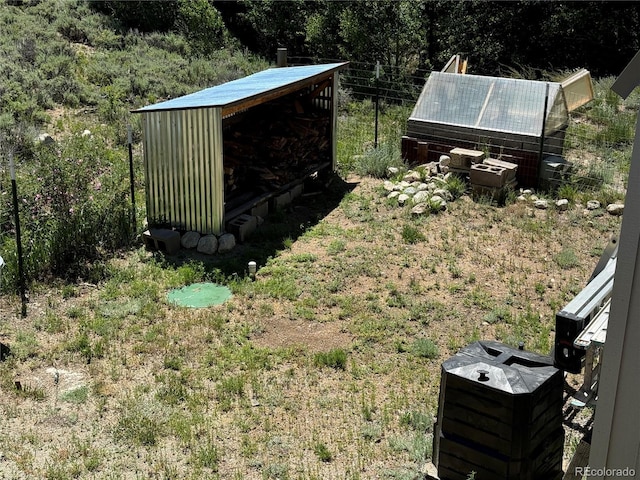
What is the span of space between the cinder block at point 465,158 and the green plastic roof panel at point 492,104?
75 cm

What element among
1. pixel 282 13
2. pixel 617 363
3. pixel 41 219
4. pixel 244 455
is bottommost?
pixel 244 455

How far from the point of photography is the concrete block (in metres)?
12.6

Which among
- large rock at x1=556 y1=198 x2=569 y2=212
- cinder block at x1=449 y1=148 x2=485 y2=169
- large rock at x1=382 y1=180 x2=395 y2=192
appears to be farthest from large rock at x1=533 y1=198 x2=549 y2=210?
large rock at x1=382 y1=180 x2=395 y2=192

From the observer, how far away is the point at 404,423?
296 inches

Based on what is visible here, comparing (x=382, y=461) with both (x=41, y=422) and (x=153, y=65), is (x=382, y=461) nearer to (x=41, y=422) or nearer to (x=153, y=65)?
(x=41, y=422)

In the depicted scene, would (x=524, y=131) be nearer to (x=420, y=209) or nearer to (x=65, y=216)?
(x=420, y=209)

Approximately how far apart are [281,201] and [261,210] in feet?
1.97

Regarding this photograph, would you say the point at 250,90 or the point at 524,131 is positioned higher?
the point at 250,90

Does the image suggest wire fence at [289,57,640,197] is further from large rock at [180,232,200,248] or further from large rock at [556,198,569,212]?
→ large rock at [180,232,200,248]

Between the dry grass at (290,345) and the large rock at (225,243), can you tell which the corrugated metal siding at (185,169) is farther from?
the dry grass at (290,345)

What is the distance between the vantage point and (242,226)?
1183cm

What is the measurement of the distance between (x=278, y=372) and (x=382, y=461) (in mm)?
1874

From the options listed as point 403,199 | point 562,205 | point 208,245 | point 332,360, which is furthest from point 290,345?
point 562,205

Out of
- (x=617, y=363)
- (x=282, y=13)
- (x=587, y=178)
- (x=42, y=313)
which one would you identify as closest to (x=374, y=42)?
(x=282, y=13)
